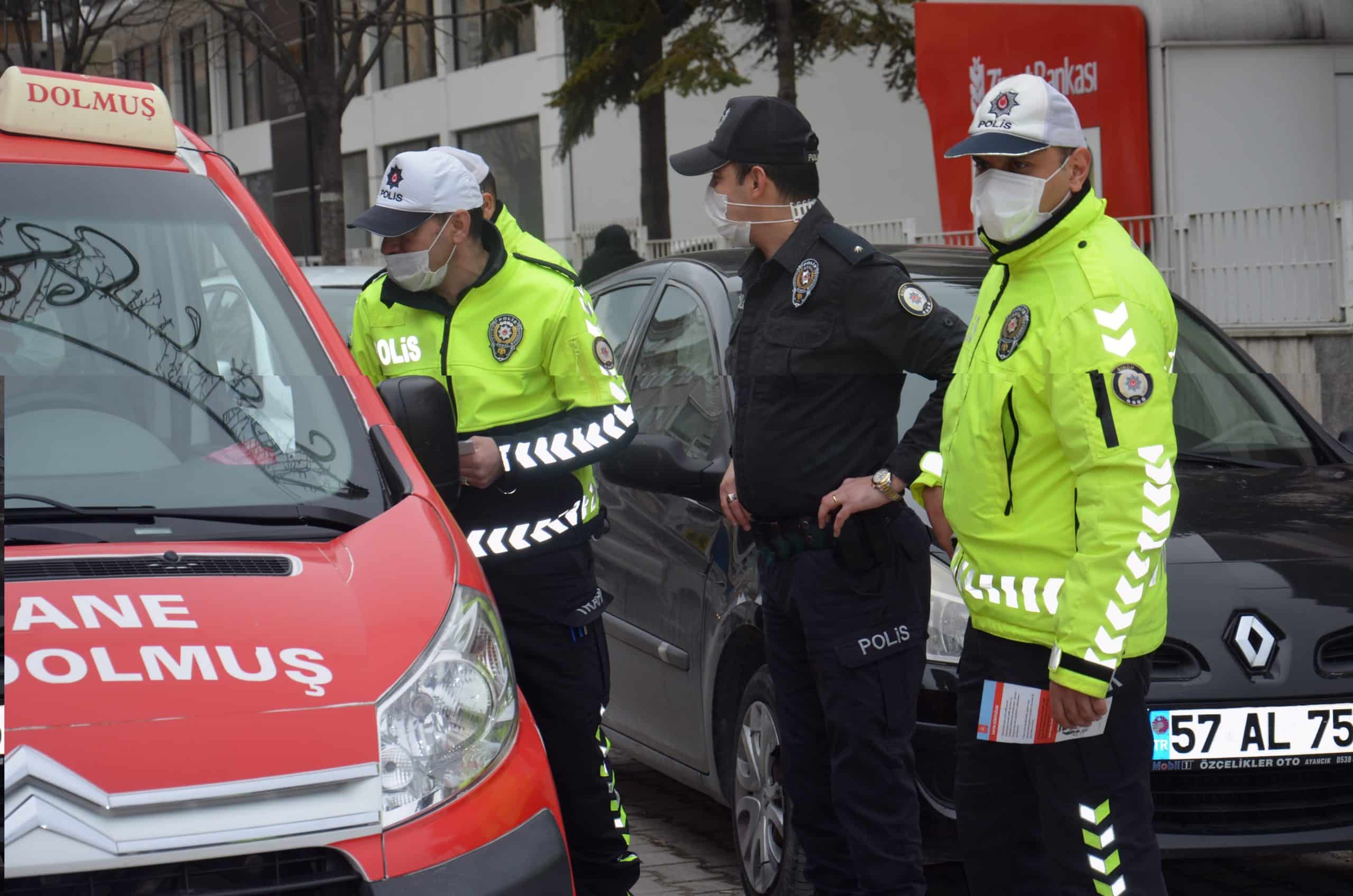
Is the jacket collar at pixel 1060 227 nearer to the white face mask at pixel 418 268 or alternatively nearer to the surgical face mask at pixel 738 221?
the surgical face mask at pixel 738 221

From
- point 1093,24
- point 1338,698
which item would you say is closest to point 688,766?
point 1338,698

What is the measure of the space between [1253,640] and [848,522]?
3.66 feet

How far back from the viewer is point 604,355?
402 cm

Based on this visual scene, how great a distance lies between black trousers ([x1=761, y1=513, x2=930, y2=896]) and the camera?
3.56m

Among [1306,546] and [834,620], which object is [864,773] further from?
[1306,546]

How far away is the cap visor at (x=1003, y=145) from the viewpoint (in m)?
3.02

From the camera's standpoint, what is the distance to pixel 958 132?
15516 mm

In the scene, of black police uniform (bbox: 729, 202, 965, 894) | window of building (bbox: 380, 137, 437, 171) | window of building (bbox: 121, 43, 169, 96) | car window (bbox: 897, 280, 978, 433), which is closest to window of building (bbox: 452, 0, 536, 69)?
window of building (bbox: 380, 137, 437, 171)

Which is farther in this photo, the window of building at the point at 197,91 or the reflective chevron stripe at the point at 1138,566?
the window of building at the point at 197,91

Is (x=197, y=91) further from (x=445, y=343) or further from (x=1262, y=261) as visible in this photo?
(x=445, y=343)

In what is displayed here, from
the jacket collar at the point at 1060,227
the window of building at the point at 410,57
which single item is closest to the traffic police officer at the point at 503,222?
the jacket collar at the point at 1060,227

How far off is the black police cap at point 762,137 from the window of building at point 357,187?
29643 mm

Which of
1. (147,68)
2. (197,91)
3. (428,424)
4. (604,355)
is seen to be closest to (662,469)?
(604,355)

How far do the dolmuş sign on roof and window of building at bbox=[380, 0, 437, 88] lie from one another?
26.7 meters
